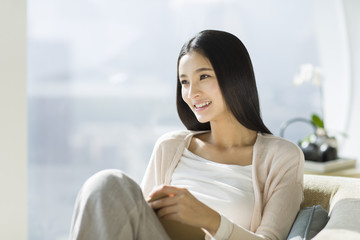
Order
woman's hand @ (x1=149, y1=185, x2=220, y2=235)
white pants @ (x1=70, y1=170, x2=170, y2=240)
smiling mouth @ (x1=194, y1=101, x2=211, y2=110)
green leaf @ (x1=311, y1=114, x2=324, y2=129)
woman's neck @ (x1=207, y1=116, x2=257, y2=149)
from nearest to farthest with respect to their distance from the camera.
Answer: white pants @ (x1=70, y1=170, x2=170, y2=240)
woman's hand @ (x1=149, y1=185, x2=220, y2=235)
smiling mouth @ (x1=194, y1=101, x2=211, y2=110)
woman's neck @ (x1=207, y1=116, x2=257, y2=149)
green leaf @ (x1=311, y1=114, x2=324, y2=129)

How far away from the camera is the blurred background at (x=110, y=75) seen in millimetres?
4297

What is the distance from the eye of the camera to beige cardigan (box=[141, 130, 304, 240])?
5.75 feet

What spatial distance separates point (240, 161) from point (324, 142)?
5.46 ft

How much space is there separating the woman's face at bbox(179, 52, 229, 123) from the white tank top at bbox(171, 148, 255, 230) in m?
0.20

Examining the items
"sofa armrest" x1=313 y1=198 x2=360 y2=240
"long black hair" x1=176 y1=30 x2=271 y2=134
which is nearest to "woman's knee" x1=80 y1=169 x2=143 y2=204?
"sofa armrest" x1=313 y1=198 x2=360 y2=240

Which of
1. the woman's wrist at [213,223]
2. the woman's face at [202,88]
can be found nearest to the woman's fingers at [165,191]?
the woman's wrist at [213,223]

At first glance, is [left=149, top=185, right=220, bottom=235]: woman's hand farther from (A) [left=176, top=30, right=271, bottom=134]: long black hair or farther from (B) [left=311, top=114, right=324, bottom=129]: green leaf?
(B) [left=311, top=114, right=324, bottom=129]: green leaf

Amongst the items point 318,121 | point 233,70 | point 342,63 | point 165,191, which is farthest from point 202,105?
point 342,63

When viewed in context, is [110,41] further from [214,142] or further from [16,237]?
[214,142]

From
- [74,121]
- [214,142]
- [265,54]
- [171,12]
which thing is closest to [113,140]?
[74,121]

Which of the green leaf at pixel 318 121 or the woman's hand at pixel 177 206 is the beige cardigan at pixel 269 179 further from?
the green leaf at pixel 318 121

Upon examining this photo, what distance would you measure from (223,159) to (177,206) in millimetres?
538

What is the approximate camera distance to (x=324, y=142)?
137 inches

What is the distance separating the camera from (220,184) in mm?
1915
